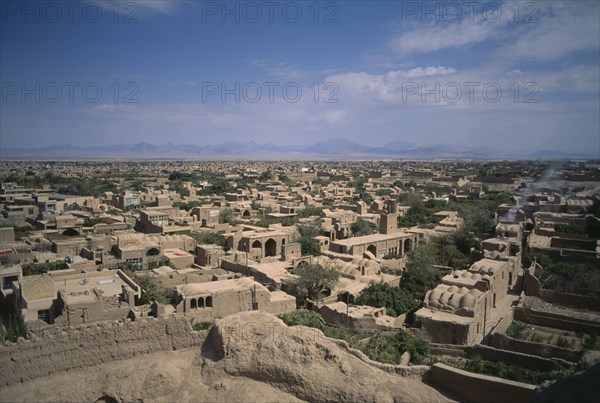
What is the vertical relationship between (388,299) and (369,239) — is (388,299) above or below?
below

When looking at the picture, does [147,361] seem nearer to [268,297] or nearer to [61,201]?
[268,297]

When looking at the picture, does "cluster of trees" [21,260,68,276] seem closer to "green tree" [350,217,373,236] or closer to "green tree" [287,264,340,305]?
"green tree" [287,264,340,305]

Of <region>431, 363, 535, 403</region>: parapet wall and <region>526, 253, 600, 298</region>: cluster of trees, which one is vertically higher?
<region>431, 363, 535, 403</region>: parapet wall

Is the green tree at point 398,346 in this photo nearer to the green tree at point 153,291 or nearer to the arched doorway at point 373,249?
the green tree at point 153,291

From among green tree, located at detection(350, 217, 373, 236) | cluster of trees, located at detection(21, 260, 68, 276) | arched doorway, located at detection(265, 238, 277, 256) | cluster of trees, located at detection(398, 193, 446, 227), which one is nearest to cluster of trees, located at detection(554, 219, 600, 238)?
cluster of trees, located at detection(398, 193, 446, 227)

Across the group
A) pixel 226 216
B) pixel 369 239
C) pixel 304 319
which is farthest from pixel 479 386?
pixel 226 216

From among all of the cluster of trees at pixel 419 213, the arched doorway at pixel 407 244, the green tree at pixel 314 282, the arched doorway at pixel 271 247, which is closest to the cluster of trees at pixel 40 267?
the green tree at pixel 314 282

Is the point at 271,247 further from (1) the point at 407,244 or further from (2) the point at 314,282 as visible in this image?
(2) the point at 314,282
